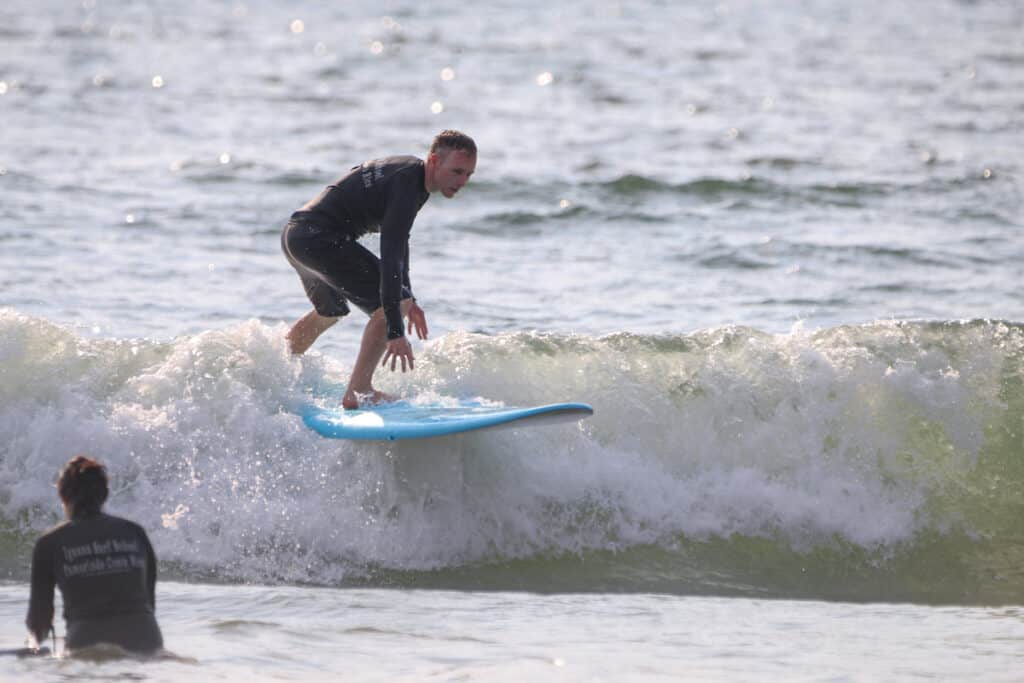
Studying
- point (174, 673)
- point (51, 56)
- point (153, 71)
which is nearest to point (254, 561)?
point (174, 673)

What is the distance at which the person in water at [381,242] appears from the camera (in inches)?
275

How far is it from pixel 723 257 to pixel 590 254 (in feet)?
4.18

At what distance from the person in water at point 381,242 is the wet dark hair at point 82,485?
2.18 m

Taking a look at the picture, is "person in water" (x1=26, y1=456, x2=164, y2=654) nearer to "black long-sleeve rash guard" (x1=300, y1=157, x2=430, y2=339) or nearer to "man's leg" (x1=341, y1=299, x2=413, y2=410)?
"black long-sleeve rash guard" (x1=300, y1=157, x2=430, y2=339)

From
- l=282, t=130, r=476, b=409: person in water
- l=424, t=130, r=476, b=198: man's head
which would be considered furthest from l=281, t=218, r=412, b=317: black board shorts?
l=424, t=130, r=476, b=198: man's head

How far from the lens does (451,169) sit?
700 centimetres

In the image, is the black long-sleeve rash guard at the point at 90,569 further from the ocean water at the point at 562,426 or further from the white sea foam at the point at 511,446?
the white sea foam at the point at 511,446

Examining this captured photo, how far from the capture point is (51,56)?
993 inches

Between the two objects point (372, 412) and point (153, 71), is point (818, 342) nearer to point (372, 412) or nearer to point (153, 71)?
point (372, 412)

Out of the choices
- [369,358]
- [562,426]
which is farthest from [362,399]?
[562,426]

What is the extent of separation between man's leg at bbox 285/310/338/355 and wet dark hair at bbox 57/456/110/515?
128 inches

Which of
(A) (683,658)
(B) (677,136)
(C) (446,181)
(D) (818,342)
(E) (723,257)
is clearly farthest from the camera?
(B) (677,136)

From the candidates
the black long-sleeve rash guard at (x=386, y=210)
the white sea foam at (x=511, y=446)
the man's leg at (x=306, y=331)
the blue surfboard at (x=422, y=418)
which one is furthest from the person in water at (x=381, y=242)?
the white sea foam at (x=511, y=446)

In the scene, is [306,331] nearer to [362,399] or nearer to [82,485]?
[362,399]
